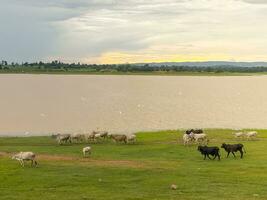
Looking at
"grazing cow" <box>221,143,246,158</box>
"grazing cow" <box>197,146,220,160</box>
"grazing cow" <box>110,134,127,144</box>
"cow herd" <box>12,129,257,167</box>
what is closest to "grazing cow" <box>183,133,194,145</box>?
"cow herd" <box>12,129,257,167</box>

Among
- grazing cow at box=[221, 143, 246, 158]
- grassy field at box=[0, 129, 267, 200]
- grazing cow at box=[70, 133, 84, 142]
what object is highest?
grazing cow at box=[221, 143, 246, 158]

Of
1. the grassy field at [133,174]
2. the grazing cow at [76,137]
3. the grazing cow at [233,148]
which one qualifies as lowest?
the grazing cow at [76,137]

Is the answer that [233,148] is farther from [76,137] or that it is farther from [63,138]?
[76,137]

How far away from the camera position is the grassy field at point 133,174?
23.0 m

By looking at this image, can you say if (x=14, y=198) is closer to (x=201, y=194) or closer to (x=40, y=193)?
(x=40, y=193)

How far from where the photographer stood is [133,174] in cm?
2758

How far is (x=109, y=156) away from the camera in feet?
114

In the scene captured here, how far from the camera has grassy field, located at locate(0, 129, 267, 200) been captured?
2302 cm

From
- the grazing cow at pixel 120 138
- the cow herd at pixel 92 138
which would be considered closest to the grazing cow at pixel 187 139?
the cow herd at pixel 92 138

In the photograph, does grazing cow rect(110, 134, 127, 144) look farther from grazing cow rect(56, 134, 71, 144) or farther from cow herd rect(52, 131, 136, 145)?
grazing cow rect(56, 134, 71, 144)

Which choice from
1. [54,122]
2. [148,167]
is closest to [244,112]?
[54,122]

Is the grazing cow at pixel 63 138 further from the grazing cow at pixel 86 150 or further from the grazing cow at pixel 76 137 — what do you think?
the grazing cow at pixel 86 150

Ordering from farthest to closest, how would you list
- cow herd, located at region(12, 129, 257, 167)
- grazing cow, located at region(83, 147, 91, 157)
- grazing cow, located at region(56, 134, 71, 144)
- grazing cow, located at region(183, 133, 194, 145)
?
grazing cow, located at region(56, 134, 71, 144)
grazing cow, located at region(183, 133, 194, 145)
grazing cow, located at region(83, 147, 91, 157)
cow herd, located at region(12, 129, 257, 167)

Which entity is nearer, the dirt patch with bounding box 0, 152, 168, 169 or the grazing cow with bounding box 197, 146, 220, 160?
the dirt patch with bounding box 0, 152, 168, 169
